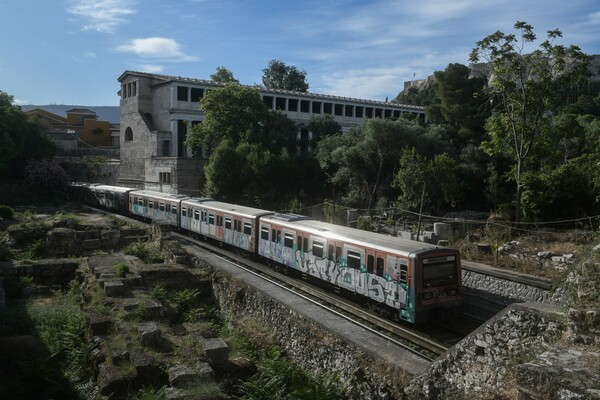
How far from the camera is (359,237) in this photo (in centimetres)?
1455

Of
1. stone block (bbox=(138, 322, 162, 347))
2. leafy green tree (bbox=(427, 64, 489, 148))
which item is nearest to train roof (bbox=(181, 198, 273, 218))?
stone block (bbox=(138, 322, 162, 347))

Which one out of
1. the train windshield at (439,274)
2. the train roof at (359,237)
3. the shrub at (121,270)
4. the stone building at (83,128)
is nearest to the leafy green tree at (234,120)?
the train roof at (359,237)

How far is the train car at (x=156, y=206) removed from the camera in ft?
93.2

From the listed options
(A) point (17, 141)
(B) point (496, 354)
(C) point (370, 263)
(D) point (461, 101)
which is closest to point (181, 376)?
(B) point (496, 354)

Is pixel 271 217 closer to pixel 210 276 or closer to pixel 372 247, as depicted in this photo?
pixel 210 276

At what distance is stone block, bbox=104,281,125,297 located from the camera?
44.9 ft

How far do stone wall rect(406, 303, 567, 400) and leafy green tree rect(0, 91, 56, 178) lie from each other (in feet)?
144

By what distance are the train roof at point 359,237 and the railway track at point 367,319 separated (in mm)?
1803

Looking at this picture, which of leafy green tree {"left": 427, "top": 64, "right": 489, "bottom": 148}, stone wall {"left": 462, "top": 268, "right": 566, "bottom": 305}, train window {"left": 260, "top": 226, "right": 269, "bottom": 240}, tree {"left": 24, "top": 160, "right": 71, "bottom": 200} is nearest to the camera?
stone wall {"left": 462, "top": 268, "right": 566, "bottom": 305}

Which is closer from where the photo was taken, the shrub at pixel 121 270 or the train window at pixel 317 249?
the shrub at pixel 121 270

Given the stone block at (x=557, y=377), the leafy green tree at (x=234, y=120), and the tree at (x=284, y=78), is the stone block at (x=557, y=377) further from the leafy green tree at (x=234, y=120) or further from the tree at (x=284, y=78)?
the tree at (x=284, y=78)

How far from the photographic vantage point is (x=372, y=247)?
13.6 meters

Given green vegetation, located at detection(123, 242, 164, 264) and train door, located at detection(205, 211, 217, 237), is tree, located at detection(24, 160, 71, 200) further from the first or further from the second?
green vegetation, located at detection(123, 242, 164, 264)

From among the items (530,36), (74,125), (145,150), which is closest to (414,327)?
(530,36)
